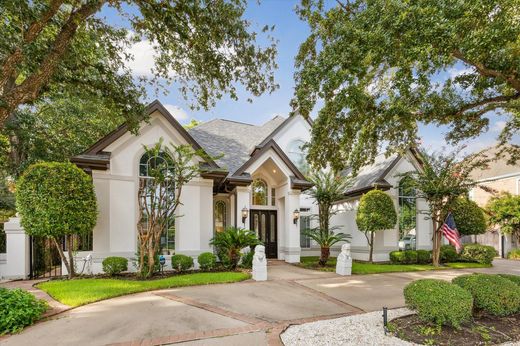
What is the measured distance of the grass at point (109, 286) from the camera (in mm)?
7160

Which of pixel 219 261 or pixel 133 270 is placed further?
pixel 219 261

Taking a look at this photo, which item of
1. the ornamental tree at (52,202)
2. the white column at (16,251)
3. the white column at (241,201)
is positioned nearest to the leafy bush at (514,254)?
the white column at (241,201)

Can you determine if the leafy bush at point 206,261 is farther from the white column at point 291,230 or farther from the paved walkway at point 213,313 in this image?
the white column at point 291,230

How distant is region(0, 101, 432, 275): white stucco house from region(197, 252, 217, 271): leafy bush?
2.47 ft

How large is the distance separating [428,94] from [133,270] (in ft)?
37.0

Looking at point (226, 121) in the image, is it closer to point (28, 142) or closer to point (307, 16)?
point (28, 142)

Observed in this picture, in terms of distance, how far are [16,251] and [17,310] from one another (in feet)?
19.9

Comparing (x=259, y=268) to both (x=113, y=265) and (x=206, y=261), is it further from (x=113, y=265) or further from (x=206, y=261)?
(x=113, y=265)

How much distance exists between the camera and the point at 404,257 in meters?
14.4

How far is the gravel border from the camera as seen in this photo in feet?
15.4

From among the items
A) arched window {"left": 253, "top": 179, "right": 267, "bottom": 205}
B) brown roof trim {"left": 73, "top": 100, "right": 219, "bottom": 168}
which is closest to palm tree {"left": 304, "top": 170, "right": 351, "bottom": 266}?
arched window {"left": 253, "top": 179, "right": 267, "bottom": 205}

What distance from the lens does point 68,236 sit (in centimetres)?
986

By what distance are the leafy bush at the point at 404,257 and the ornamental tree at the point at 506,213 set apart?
7.81 m

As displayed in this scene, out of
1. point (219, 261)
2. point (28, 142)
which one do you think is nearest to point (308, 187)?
point (219, 261)
